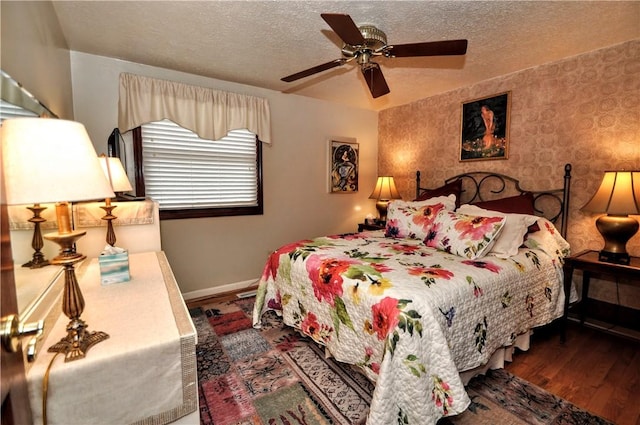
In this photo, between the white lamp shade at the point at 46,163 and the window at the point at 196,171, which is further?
the window at the point at 196,171

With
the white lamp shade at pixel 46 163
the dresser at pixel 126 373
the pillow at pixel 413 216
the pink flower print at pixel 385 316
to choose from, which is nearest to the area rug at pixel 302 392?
the pink flower print at pixel 385 316

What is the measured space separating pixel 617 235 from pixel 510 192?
965mm

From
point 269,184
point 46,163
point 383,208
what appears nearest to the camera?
point 46,163

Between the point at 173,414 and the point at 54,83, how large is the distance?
2059mm

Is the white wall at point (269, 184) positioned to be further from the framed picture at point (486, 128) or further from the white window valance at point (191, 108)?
the framed picture at point (486, 128)

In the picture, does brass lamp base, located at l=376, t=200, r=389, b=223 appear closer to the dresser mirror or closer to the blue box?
the blue box

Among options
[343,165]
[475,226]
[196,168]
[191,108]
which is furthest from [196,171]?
[475,226]

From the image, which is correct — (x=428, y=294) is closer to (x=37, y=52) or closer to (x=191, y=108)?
(x=37, y=52)

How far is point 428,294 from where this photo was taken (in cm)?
146

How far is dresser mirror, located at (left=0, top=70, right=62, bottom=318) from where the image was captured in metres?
0.83

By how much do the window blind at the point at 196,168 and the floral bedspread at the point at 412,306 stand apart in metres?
1.21

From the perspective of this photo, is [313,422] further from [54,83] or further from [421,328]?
[54,83]

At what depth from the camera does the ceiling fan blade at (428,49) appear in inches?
68.9

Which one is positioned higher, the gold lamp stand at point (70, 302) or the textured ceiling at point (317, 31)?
the textured ceiling at point (317, 31)
